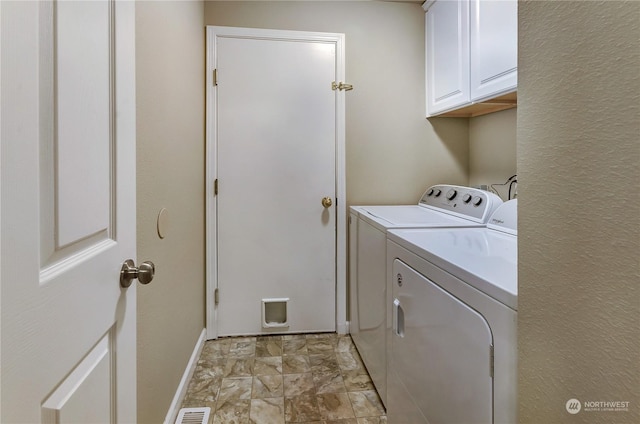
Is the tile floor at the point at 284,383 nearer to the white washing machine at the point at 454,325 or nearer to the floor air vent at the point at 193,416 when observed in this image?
the floor air vent at the point at 193,416

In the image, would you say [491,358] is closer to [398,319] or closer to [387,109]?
[398,319]

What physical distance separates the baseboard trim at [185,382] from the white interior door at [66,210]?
3.01ft

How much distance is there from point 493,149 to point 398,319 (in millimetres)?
1469

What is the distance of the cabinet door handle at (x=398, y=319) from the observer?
134 centimetres

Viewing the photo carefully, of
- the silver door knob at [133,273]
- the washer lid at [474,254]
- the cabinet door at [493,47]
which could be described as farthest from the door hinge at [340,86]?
the silver door knob at [133,273]

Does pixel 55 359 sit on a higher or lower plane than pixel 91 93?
lower

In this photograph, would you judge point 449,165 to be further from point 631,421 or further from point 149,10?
point 631,421

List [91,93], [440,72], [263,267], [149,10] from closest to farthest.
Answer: [91,93] → [149,10] → [440,72] → [263,267]

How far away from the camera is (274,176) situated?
7.84 feet

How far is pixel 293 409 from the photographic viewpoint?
168 cm

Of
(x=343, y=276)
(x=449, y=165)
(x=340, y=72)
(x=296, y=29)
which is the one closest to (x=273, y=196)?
(x=343, y=276)

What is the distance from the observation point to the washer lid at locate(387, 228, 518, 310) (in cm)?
78

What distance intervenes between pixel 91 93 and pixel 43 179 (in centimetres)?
21

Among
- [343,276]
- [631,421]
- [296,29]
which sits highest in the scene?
[296,29]
